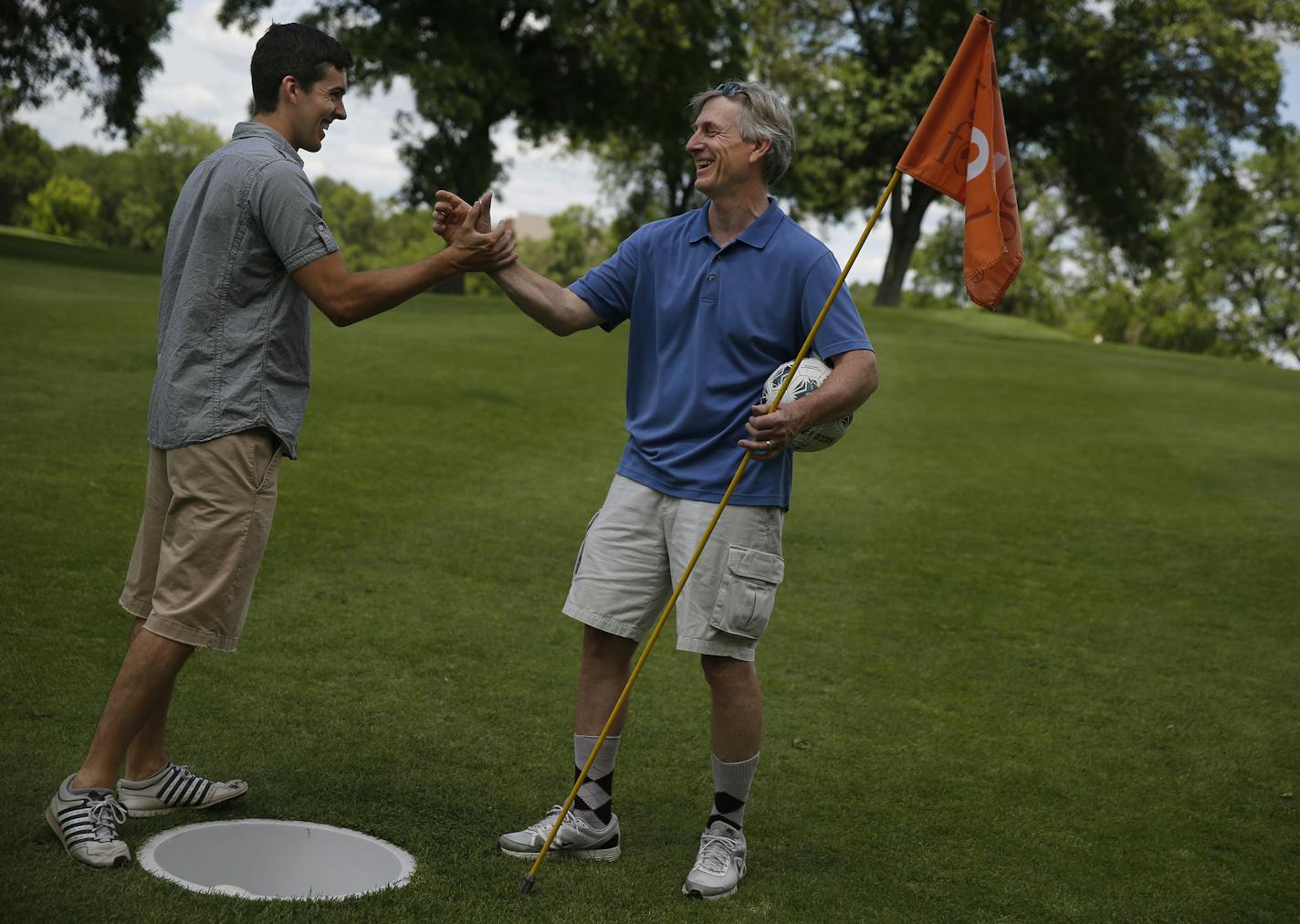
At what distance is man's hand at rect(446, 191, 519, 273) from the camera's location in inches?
160

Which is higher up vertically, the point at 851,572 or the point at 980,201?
the point at 980,201

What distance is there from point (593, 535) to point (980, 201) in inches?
62.9

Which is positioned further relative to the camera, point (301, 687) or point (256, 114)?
point (301, 687)

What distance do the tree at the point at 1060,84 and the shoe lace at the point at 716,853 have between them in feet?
119

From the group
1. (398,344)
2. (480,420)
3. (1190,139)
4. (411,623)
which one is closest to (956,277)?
(1190,139)

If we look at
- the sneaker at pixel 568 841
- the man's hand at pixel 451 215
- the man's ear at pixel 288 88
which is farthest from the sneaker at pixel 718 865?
the man's ear at pixel 288 88

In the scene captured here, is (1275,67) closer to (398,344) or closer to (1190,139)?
(1190,139)

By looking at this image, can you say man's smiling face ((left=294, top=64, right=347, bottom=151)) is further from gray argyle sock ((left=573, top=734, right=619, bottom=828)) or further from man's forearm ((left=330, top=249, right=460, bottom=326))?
gray argyle sock ((left=573, top=734, right=619, bottom=828))

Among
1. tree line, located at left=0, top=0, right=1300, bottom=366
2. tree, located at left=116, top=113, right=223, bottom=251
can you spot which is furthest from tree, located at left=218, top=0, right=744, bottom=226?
tree, located at left=116, top=113, right=223, bottom=251

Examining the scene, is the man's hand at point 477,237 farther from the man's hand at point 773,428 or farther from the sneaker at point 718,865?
the sneaker at point 718,865

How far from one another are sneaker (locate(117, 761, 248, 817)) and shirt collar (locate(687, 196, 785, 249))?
2.23 metres

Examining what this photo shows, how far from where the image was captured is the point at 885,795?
5.02m

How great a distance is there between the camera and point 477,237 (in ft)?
13.4

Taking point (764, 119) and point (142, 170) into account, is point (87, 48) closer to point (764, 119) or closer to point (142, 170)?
point (764, 119)
